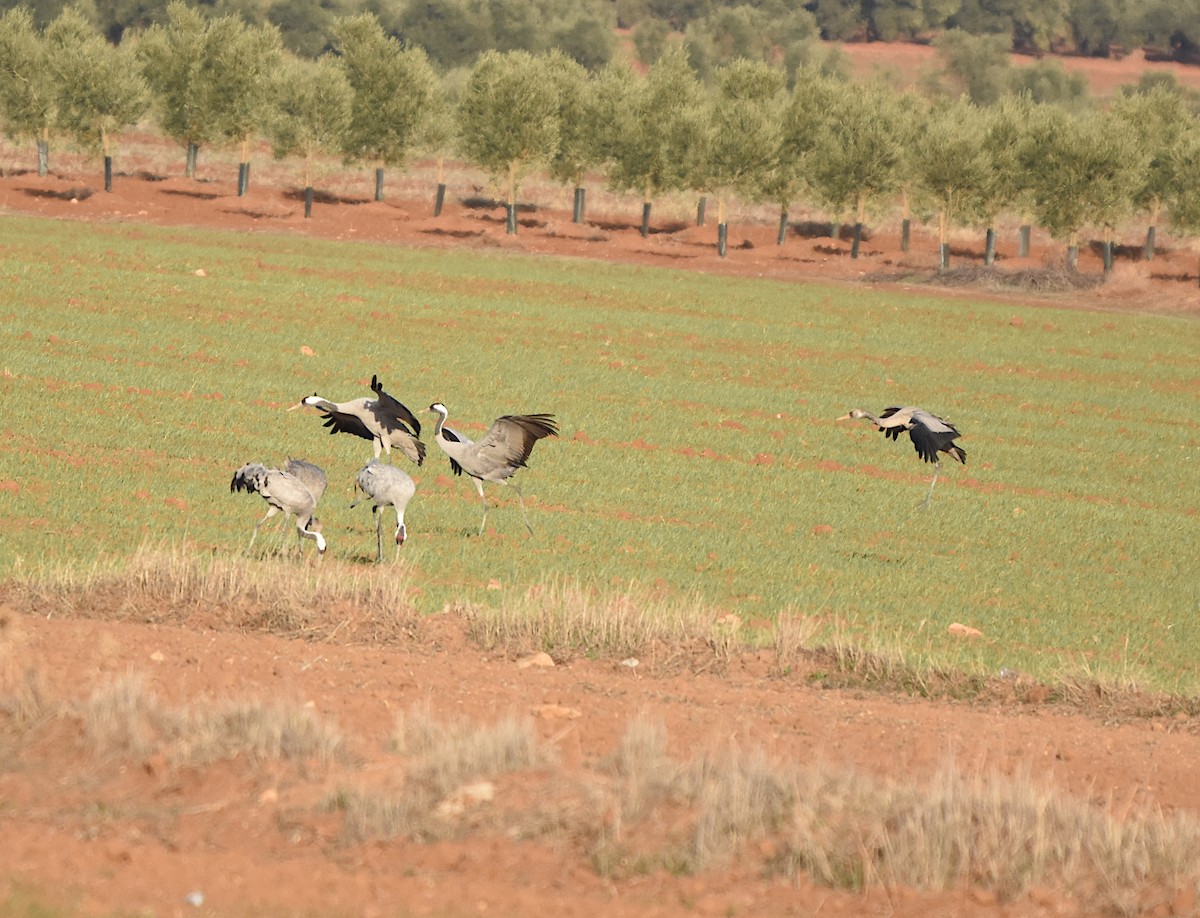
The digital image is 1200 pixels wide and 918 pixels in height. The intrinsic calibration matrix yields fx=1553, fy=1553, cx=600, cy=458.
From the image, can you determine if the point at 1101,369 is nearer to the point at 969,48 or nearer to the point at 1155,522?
the point at 1155,522

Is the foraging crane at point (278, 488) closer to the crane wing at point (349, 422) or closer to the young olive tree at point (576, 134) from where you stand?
the crane wing at point (349, 422)

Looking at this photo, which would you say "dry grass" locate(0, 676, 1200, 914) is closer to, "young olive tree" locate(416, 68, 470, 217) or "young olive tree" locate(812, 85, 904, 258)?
"young olive tree" locate(812, 85, 904, 258)

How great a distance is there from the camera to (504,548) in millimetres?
18344

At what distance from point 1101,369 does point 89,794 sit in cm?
3741

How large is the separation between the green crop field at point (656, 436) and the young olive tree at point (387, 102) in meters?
25.8

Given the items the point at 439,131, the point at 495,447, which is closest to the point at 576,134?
the point at 439,131

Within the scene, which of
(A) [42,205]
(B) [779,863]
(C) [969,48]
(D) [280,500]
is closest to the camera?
(B) [779,863]

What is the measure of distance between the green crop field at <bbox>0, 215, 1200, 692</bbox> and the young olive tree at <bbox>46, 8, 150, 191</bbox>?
24.2 meters

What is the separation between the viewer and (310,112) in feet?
249

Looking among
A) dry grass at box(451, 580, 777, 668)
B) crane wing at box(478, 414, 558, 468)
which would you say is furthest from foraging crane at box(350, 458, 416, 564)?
dry grass at box(451, 580, 777, 668)

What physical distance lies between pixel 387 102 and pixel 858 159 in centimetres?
2372

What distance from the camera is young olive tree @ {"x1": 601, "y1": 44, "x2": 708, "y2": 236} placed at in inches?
2911

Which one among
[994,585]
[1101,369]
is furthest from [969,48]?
[994,585]

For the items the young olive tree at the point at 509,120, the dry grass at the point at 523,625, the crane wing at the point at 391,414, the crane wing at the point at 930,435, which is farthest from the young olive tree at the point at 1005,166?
the dry grass at the point at 523,625
